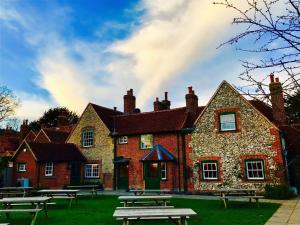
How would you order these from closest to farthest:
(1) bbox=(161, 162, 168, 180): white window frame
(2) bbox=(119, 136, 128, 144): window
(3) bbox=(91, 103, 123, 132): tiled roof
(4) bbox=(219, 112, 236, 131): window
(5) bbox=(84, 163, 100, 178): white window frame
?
1. (4) bbox=(219, 112, 236, 131): window
2. (1) bbox=(161, 162, 168, 180): white window frame
3. (2) bbox=(119, 136, 128, 144): window
4. (5) bbox=(84, 163, 100, 178): white window frame
5. (3) bbox=(91, 103, 123, 132): tiled roof

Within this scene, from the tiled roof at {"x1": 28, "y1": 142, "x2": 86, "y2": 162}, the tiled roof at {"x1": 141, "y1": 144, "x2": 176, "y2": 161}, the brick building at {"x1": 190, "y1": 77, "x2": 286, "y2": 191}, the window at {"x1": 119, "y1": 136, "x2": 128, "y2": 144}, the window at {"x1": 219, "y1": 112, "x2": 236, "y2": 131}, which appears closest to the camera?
the brick building at {"x1": 190, "y1": 77, "x2": 286, "y2": 191}

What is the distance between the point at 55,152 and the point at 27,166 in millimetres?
3055

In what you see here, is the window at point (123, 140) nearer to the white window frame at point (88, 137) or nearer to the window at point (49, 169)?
the white window frame at point (88, 137)

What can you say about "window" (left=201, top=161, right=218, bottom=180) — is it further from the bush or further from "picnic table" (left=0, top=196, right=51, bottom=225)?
"picnic table" (left=0, top=196, right=51, bottom=225)

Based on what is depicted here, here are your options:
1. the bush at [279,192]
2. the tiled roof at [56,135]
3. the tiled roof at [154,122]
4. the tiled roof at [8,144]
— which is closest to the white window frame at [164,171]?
the tiled roof at [154,122]

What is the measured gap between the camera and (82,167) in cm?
3078

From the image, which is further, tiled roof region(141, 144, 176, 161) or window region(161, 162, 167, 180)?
window region(161, 162, 167, 180)

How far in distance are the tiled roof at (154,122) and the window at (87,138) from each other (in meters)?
2.97

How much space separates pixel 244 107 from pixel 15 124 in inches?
2012

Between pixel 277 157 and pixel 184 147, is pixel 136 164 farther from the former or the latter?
pixel 277 157

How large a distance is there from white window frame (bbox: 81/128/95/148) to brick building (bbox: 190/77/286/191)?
11994 mm

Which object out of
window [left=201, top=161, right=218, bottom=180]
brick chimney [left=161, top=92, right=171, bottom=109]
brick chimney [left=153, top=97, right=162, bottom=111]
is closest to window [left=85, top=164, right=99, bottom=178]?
brick chimney [left=153, top=97, right=162, bottom=111]

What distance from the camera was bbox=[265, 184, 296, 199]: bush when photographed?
63.6 feet

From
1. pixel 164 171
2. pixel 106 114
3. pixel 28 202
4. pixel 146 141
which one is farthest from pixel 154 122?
pixel 28 202
